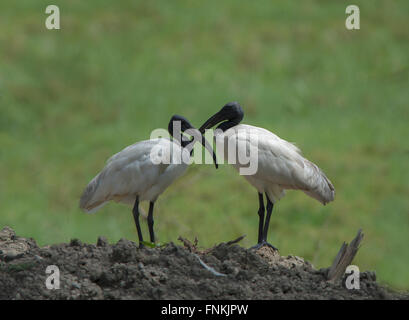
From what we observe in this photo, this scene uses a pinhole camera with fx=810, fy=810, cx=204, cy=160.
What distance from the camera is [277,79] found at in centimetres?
1970

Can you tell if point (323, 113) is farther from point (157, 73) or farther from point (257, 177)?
point (257, 177)

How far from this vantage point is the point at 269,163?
900cm

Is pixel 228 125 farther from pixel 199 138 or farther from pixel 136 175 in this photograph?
pixel 136 175

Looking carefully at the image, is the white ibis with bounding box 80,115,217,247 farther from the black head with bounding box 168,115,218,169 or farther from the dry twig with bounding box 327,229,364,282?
the dry twig with bounding box 327,229,364,282

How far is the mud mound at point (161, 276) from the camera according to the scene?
641cm

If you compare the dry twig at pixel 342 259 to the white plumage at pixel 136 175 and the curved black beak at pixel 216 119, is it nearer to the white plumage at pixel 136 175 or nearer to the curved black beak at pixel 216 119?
the white plumage at pixel 136 175

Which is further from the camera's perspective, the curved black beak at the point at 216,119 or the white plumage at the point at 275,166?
the curved black beak at the point at 216,119

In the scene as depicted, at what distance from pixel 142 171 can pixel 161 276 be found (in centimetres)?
244

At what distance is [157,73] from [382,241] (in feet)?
27.0

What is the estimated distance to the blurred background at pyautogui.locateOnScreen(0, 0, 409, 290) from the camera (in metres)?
14.1

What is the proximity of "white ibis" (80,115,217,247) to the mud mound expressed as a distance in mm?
1465

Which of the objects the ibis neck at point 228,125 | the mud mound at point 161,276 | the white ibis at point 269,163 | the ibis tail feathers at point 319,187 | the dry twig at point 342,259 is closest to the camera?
the mud mound at point 161,276

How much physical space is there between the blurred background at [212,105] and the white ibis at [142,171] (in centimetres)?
275

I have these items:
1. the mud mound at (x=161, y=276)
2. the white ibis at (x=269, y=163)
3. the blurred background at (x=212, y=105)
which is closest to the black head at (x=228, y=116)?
the white ibis at (x=269, y=163)
